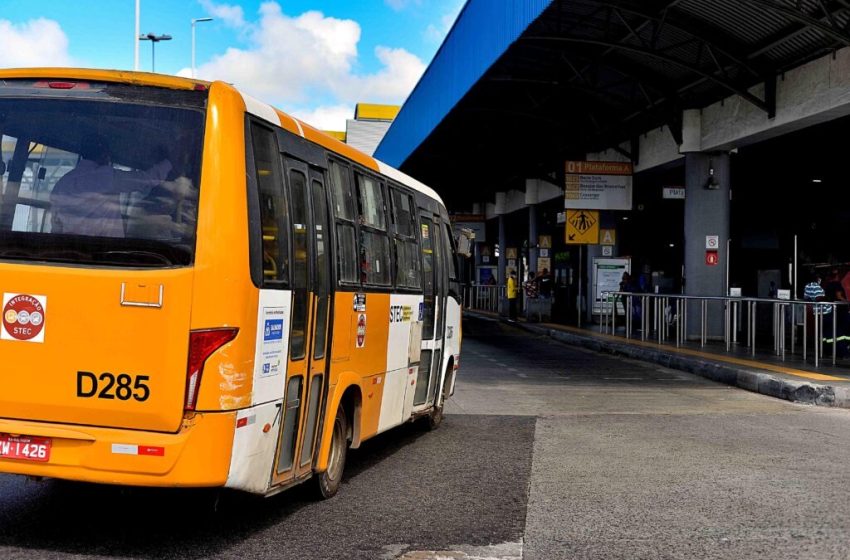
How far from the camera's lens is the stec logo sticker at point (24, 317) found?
555 centimetres

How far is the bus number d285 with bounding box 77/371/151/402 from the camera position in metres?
5.43

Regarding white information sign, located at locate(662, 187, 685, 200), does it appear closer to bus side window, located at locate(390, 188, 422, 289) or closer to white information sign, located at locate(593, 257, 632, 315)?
white information sign, located at locate(593, 257, 632, 315)

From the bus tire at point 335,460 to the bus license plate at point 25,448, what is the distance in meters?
2.13

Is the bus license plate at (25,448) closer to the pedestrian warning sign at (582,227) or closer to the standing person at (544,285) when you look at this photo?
the pedestrian warning sign at (582,227)

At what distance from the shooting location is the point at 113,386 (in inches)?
215

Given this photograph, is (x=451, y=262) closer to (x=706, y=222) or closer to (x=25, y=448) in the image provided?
(x=25, y=448)

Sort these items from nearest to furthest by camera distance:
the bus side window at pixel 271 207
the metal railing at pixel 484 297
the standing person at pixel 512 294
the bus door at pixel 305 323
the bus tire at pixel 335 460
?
the bus side window at pixel 271 207, the bus door at pixel 305 323, the bus tire at pixel 335 460, the standing person at pixel 512 294, the metal railing at pixel 484 297

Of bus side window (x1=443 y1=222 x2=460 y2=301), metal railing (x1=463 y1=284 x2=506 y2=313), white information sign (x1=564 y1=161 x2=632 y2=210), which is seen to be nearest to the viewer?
bus side window (x1=443 y1=222 x2=460 y2=301)

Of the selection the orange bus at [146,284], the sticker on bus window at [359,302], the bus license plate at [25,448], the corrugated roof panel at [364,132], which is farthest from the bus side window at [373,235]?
the corrugated roof panel at [364,132]

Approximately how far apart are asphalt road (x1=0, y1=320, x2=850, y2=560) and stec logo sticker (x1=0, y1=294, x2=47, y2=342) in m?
1.17

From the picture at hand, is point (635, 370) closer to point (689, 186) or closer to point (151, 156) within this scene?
point (689, 186)

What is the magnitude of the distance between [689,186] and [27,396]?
20380 mm

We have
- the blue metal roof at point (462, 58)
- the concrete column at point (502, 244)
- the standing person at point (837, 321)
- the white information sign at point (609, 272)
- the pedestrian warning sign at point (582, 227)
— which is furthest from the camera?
the concrete column at point (502, 244)

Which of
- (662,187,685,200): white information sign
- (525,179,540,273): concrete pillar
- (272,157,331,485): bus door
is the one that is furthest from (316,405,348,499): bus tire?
(525,179,540,273): concrete pillar
